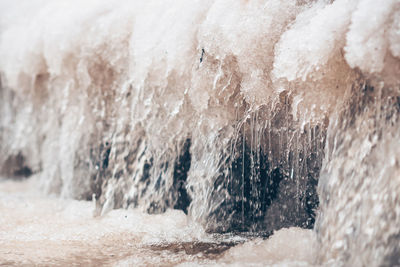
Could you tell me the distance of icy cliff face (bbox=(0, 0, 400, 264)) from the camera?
1833 mm

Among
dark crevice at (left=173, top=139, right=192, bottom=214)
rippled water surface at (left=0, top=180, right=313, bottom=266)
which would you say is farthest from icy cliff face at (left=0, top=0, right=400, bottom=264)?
rippled water surface at (left=0, top=180, right=313, bottom=266)

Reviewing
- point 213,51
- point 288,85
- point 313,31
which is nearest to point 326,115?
point 288,85

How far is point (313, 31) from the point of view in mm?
2078

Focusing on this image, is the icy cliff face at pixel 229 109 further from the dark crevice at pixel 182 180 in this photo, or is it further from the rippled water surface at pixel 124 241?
the rippled water surface at pixel 124 241

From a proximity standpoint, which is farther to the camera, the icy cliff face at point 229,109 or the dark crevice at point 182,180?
the dark crevice at point 182,180

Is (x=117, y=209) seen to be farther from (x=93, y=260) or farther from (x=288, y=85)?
(x=288, y=85)

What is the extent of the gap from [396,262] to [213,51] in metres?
1.34

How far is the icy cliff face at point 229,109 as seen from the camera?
183 centimetres

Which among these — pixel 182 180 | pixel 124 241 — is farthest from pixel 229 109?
pixel 124 241

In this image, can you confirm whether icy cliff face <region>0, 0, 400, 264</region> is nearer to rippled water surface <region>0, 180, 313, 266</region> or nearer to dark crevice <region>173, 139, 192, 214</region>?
dark crevice <region>173, 139, 192, 214</region>

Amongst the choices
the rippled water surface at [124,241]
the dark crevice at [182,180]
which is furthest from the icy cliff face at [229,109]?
the rippled water surface at [124,241]

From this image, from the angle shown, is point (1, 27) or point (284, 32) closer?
point (284, 32)

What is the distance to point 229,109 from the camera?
258 centimetres

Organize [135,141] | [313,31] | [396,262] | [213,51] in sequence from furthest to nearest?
[135,141] → [213,51] → [313,31] → [396,262]
